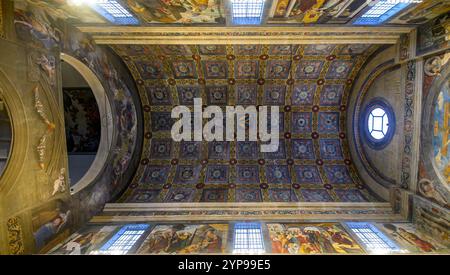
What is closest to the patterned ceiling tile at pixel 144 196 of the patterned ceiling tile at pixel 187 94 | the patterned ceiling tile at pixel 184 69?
the patterned ceiling tile at pixel 187 94

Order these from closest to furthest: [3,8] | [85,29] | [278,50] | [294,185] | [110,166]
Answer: [3,8] < [85,29] < [110,166] < [278,50] < [294,185]

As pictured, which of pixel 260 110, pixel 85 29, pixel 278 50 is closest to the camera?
pixel 85 29

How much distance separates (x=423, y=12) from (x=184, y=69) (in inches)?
381

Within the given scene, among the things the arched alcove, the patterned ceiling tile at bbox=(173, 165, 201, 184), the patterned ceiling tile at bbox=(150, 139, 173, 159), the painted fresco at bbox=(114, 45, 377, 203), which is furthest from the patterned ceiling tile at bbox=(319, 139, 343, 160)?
the arched alcove

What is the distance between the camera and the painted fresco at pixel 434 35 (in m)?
8.51

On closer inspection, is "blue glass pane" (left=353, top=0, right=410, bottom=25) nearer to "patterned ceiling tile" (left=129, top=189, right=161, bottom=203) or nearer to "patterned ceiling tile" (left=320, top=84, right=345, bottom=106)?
"patterned ceiling tile" (left=320, top=84, right=345, bottom=106)

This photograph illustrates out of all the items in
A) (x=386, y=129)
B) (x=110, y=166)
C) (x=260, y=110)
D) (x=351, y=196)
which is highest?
(x=260, y=110)

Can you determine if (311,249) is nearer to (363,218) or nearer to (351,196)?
(363,218)

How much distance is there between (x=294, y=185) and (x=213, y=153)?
456 centimetres

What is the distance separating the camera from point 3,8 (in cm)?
652

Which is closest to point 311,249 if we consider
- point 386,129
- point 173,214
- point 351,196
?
point 351,196

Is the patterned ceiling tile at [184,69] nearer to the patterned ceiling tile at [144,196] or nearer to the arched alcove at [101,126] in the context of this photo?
the arched alcove at [101,126]

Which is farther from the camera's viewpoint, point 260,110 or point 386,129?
point 260,110

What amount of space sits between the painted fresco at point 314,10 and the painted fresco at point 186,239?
7894 mm
